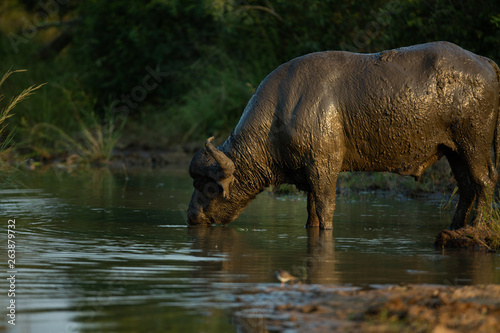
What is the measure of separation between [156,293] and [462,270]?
298cm

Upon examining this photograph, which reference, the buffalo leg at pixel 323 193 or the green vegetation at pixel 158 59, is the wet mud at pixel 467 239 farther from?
the green vegetation at pixel 158 59

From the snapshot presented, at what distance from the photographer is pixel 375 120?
9.80 metres

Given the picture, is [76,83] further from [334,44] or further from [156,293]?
[156,293]

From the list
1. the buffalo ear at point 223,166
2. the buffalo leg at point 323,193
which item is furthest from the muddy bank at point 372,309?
the buffalo ear at point 223,166

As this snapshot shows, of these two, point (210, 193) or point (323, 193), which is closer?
point (323, 193)

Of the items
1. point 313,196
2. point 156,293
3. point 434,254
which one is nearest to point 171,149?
point 313,196

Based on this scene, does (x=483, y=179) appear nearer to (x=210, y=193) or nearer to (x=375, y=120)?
(x=375, y=120)

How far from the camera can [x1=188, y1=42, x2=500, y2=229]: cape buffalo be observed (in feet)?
31.7

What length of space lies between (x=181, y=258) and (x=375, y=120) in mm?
3402

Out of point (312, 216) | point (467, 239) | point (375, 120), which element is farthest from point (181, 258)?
point (375, 120)

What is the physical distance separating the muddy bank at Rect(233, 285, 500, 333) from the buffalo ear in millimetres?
3960

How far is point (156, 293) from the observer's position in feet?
20.0

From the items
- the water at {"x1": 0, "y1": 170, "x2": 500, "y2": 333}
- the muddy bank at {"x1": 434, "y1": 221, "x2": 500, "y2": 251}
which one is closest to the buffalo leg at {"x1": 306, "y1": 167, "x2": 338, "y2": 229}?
the water at {"x1": 0, "y1": 170, "x2": 500, "y2": 333}

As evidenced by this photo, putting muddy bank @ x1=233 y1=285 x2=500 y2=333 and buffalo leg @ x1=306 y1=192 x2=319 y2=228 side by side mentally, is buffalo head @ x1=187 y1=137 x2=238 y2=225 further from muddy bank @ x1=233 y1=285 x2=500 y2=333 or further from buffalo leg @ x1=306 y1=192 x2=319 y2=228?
muddy bank @ x1=233 y1=285 x2=500 y2=333
